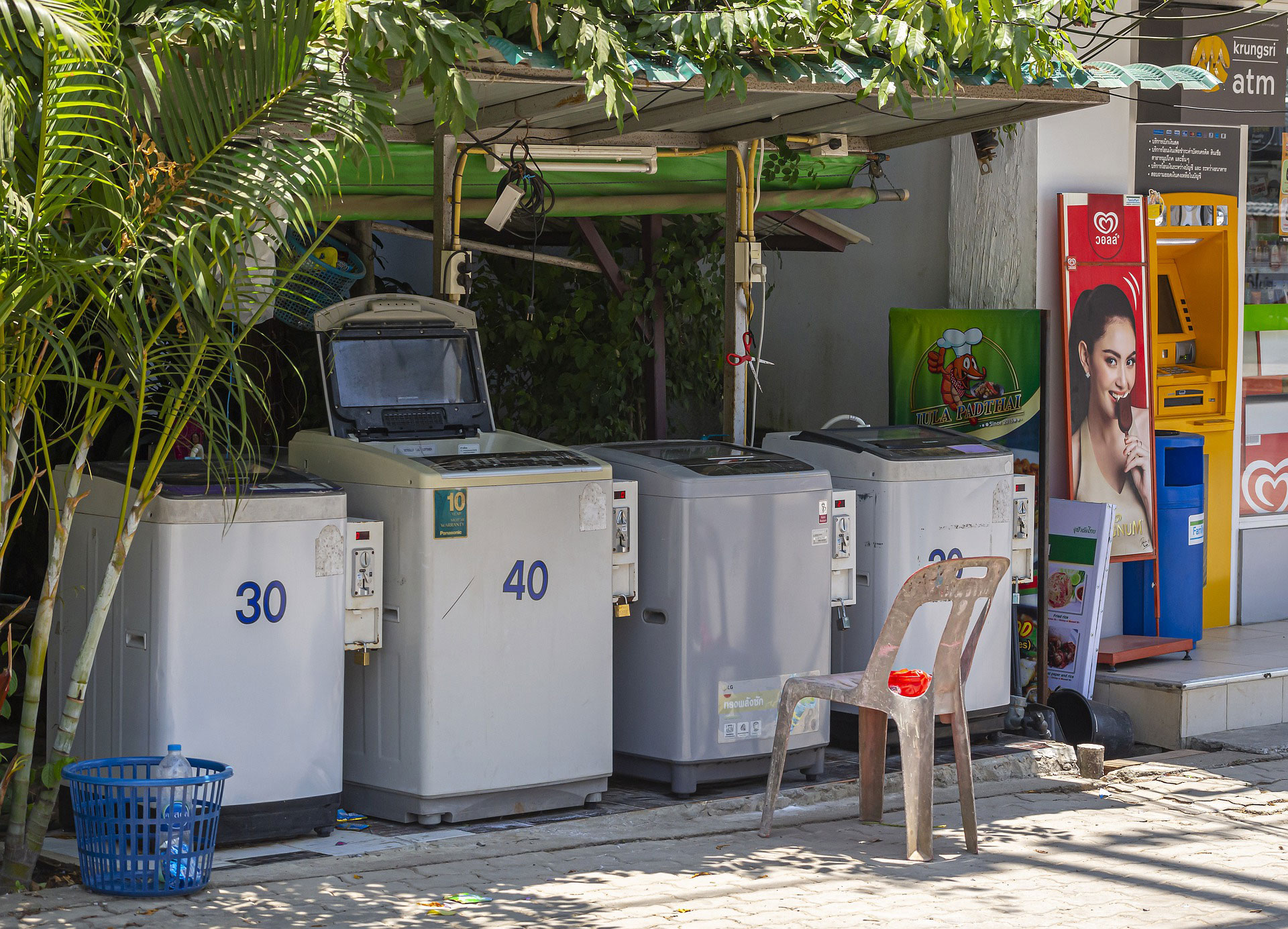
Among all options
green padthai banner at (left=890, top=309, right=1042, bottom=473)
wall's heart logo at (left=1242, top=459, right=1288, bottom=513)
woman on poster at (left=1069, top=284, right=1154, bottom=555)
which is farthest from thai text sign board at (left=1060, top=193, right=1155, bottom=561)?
wall's heart logo at (left=1242, top=459, right=1288, bottom=513)

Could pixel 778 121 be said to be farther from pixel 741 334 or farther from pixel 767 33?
pixel 767 33

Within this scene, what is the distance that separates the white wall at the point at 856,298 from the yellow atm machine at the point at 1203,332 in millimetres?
1120

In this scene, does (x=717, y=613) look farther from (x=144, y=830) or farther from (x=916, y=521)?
(x=144, y=830)

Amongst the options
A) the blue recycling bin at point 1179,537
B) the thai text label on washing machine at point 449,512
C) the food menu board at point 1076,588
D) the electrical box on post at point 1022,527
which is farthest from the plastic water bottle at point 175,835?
the blue recycling bin at point 1179,537

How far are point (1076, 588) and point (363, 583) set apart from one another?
3537 millimetres

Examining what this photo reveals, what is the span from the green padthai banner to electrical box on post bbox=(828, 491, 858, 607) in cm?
153

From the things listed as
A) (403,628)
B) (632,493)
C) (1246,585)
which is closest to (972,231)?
(1246,585)

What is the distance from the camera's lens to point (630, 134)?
707 centimetres

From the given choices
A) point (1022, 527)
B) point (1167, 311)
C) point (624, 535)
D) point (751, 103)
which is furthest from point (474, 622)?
point (1167, 311)

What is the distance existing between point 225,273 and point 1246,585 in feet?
21.3

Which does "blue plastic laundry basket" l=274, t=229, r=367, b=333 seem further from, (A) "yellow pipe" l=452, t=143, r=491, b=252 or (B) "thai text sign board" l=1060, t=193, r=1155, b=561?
(B) "thai text sign board" l=1060, t=193, r=1155, b=561

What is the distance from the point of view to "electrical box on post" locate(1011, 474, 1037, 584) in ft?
22.6

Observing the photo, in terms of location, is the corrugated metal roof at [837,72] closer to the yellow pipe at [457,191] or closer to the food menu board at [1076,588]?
the yellow pipe at [457,191]

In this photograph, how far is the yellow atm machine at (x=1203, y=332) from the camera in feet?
28.0
